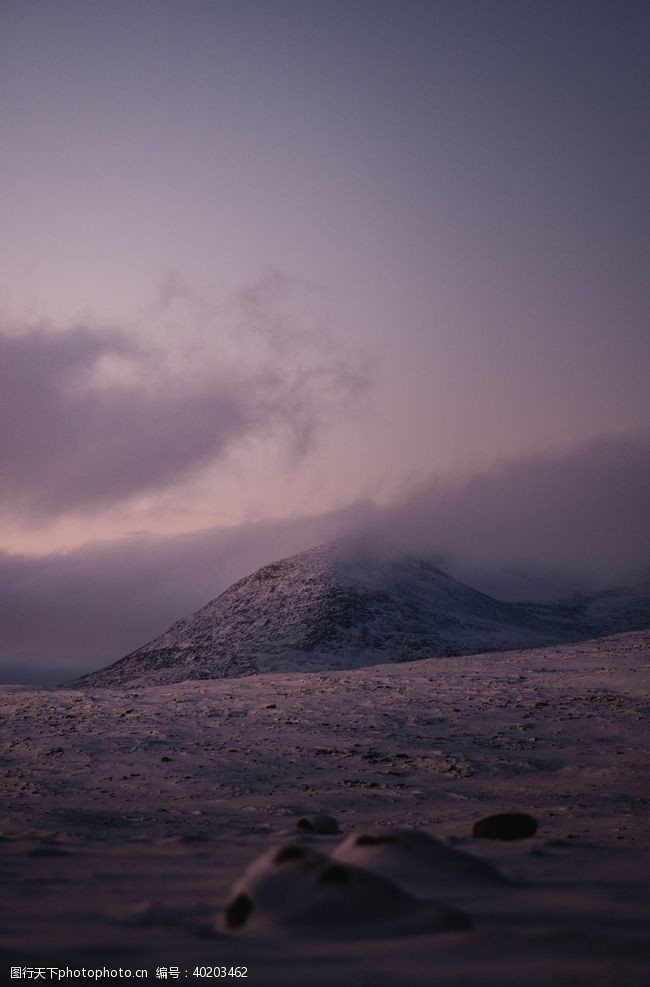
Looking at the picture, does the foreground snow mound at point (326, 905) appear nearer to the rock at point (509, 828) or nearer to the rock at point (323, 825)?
the rock at point (509, 828)

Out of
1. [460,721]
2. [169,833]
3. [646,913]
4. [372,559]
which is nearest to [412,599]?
[372,559]

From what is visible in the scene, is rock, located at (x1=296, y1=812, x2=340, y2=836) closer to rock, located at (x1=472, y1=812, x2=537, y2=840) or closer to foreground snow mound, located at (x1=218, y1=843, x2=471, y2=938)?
rock, located at (x1=472, y1=812, x2=537, y2=840)

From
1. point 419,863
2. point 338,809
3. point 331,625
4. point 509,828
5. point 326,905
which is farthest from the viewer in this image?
point 331,625

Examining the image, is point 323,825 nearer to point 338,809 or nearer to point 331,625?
point 338,809

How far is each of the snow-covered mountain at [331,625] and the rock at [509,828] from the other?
4389cm

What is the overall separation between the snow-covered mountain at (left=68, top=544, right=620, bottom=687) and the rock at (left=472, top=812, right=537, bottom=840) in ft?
144

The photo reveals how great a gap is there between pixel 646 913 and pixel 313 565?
80.2m

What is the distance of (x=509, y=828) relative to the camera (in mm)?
8406

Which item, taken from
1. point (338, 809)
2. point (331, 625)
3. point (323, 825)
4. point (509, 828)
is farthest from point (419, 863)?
point (331, 625)

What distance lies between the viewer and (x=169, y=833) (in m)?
10.0

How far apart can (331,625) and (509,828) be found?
191 feet

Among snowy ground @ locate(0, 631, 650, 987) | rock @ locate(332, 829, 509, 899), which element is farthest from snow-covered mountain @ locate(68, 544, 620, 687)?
rock @ locate(332, 829, 509, 899)

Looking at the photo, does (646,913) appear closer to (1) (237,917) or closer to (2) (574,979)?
(2) (574,979)

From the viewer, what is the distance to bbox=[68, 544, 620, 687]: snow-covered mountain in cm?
5912
